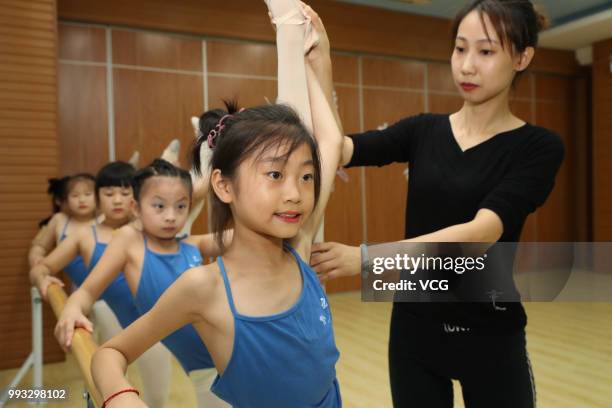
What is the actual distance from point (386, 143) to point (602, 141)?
677cm

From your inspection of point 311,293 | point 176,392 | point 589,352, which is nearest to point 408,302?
point 311,293

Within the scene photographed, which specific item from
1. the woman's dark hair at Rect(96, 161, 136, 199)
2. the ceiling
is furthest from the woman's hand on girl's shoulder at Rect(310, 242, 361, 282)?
the ceiling

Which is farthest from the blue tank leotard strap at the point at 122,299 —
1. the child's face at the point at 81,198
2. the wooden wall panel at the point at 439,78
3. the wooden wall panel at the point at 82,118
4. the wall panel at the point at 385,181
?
the wooden wall panel at the point at 439,78

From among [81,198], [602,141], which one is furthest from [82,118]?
[602,141]

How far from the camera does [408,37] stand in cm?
616

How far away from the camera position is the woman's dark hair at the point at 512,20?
1.13m

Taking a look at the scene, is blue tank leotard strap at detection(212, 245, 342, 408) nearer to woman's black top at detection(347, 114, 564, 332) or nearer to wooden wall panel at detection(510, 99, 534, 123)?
woman's black top at detection(347, 114, 564, 332)

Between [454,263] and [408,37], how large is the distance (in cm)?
550

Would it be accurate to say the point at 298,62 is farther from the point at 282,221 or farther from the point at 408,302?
the point at 408,302

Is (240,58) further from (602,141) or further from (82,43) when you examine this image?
(602,141)

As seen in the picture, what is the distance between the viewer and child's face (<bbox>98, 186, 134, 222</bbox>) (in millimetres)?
2830

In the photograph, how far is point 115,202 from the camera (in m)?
2.84

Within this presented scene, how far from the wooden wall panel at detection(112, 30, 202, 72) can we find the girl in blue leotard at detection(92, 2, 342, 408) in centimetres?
426

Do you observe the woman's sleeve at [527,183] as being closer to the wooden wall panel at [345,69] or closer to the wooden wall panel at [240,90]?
the wooden wall panel at [240,90]
